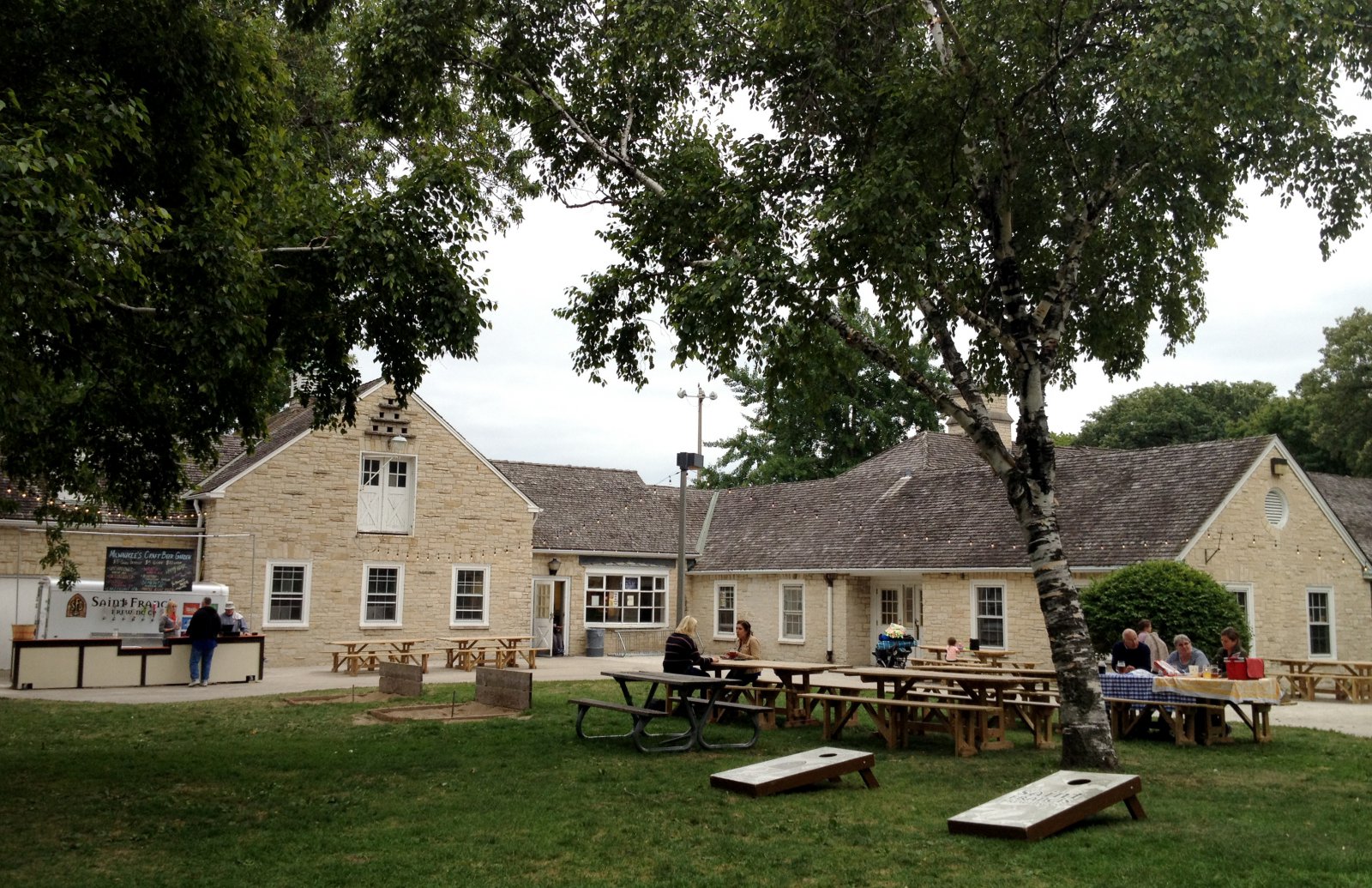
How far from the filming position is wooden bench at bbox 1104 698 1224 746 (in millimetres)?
13727

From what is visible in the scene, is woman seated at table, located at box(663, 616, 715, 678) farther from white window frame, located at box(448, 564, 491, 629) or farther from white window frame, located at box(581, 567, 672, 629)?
A: white window frame, located at box(581, 567, 672, 629)

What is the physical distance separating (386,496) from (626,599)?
Answer: 8072 millimetres

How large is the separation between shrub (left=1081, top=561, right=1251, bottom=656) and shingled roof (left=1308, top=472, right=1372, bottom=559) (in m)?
9.77

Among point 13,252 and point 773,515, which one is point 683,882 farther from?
point 773,515

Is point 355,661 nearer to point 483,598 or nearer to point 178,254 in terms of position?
point 483,598

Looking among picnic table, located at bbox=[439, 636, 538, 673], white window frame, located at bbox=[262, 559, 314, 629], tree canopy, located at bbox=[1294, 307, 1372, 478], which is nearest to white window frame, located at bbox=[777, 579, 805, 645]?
picnic table, located at bbox=[439, 636, 538, 673]

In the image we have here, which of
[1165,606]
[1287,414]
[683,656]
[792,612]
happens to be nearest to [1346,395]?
[1287,414]

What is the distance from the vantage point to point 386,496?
92.7ft

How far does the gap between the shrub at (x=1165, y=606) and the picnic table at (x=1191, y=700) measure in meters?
5.01

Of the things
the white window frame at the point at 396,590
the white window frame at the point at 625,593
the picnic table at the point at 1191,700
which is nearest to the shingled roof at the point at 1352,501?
the picnic table at the point at 1191,700

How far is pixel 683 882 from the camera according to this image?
23.1 feet

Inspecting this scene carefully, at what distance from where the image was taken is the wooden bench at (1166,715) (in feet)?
45.0

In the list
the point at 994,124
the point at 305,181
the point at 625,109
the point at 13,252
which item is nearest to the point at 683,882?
the point at 13,252

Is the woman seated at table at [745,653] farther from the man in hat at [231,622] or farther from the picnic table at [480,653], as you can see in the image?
the man in hat at [231,622]
